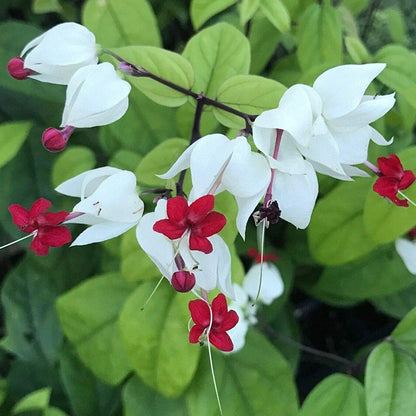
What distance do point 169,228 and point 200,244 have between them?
2 cm

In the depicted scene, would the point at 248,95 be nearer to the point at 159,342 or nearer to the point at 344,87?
the point at 344,87

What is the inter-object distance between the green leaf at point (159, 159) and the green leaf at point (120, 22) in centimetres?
16

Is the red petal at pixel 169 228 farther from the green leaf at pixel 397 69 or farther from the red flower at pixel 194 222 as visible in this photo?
the green leaf at pixel 397 69

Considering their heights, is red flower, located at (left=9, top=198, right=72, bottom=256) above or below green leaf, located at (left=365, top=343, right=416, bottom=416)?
above

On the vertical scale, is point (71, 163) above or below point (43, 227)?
below

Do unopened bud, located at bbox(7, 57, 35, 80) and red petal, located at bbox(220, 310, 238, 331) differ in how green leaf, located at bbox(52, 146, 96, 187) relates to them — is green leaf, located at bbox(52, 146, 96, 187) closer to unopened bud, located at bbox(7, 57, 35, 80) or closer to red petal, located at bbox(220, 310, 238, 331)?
unopened bud, located at bbox(7, 57, 35, 80)

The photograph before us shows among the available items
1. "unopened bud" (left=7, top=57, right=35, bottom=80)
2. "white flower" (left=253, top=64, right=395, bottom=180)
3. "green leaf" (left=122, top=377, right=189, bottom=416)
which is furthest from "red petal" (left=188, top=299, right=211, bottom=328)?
"green leaf" (left=122, top=377, right=189, bottom=416)

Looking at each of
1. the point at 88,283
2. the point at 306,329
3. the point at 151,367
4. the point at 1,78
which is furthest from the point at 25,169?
the point at 306,329

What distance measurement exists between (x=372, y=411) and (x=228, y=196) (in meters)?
0.24

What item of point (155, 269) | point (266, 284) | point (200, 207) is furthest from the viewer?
point (266, 284)

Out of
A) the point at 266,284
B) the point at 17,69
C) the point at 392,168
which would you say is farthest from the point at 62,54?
the point at 266,284

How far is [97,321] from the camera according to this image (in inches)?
26.2

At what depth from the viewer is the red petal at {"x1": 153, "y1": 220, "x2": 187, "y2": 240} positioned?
0.35m

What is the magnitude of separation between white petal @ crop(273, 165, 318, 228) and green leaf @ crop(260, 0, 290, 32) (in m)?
0.22
